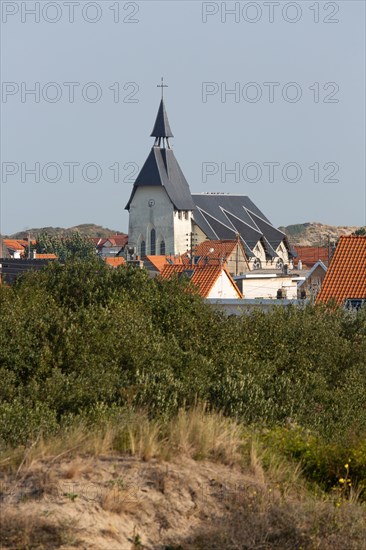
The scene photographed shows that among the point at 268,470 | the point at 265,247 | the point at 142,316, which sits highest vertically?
the point at 265,247

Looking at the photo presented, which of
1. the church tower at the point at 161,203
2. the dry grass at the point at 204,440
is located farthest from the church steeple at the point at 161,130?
the dry grass at the point at 204,440

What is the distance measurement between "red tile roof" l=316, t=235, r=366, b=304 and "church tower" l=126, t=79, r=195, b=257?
235 ft

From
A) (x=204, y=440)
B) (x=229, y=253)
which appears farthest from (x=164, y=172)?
(x=204, y=440)

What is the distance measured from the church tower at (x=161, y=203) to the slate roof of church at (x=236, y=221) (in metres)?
2.12

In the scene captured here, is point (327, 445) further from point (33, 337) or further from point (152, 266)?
point (152, 266)

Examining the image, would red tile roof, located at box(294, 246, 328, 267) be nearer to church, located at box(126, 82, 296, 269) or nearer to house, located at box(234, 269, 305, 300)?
church, located at box(126, 82, 296, 269)

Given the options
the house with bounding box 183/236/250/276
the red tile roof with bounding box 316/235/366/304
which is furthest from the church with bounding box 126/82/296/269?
the red tile roof with bounding box 316/235/366/304

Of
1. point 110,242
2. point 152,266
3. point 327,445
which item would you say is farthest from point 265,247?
point 327,445

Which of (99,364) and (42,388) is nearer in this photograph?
(42,388)

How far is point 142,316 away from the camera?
2316cm

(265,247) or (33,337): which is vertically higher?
(265,247)

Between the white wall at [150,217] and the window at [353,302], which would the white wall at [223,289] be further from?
the white wall at [150,217]

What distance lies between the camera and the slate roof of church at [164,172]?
113m

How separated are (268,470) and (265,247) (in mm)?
104576
